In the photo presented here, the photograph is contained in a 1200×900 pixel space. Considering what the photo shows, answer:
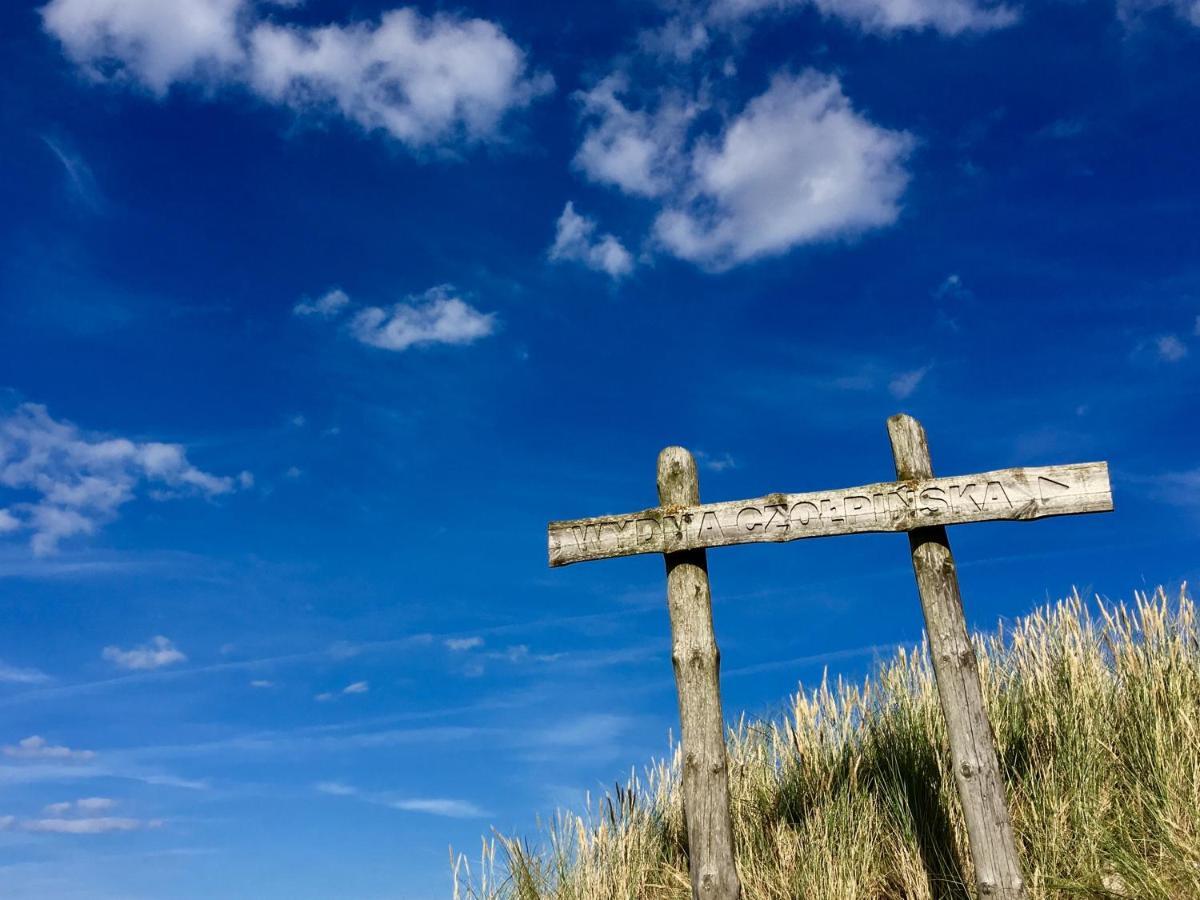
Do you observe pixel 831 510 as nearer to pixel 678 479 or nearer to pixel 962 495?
pixel 962 495

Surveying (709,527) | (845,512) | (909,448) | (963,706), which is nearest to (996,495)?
(909,448)

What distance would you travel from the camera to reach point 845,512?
6.58 metres

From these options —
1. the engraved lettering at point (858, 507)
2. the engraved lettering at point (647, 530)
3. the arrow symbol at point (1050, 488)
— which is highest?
the engraved lettering at point (647, 530)

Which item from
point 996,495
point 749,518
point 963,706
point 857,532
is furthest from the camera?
point 749,518

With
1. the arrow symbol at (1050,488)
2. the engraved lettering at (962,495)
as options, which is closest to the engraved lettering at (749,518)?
the engraved lettering at (962,495)

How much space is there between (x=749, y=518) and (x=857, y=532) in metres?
0.73

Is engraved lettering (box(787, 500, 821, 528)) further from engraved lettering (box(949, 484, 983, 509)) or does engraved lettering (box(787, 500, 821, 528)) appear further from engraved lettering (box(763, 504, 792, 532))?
engraved lettering (box(949, 484, 983, 509))

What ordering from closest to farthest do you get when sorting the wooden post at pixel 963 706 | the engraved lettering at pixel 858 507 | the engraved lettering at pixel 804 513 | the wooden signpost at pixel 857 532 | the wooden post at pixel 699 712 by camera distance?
the wooden post at pixel 963 706 → the wooden signpost at pixel 857 532 → the wooden post at pixel 699 712 → the engraved lettering at pixel 858 507 → the engraved lettering at pixel 804 513

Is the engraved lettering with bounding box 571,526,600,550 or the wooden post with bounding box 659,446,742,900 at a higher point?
the engraved lettering with bounding box 571,526,600,550

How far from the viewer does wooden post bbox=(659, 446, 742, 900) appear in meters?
6.38

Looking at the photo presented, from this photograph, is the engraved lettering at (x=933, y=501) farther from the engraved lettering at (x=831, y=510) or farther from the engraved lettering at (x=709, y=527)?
the engraved lettering at (x=709, y=527)

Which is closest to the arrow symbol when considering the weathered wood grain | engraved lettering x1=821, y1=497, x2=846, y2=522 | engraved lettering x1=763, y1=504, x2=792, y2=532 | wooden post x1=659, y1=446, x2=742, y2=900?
the weathered wood grain

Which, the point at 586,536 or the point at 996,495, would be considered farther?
the point at 586,536

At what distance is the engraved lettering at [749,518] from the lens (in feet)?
22.1
